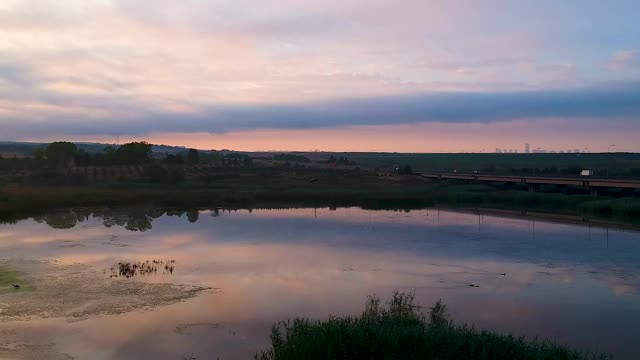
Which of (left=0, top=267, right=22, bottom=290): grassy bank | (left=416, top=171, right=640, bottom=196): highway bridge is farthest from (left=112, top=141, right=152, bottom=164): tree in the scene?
(left=0, top=267, right=22, bottom=290): grassy bank

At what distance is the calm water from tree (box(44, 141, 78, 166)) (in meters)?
58.1

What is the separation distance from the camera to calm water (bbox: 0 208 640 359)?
694 inches

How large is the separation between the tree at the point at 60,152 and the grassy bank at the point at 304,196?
28220 millimetres

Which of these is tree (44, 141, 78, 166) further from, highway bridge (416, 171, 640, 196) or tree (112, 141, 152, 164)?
highway bridge (416, 171, 640, 196)

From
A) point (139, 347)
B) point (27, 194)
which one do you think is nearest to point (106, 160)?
point (27, 194)

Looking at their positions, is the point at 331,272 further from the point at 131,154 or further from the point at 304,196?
the point at 131,154

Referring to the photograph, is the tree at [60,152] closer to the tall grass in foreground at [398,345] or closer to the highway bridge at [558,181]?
the highway bridge at [558,181]

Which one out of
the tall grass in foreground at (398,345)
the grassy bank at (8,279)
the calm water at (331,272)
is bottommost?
the calm water at (331,272)

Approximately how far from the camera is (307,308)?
66.9 feet

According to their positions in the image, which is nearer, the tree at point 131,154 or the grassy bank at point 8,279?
the grassy bank at point 8,279

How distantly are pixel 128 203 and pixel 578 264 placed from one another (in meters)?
49.4

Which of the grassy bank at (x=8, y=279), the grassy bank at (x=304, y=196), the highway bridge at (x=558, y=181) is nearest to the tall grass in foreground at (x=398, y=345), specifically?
the grassy bank at (x=8, y=279)

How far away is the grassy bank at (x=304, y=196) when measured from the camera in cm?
6306

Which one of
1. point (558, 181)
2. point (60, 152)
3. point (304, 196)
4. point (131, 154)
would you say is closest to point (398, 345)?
point (304, 196)
